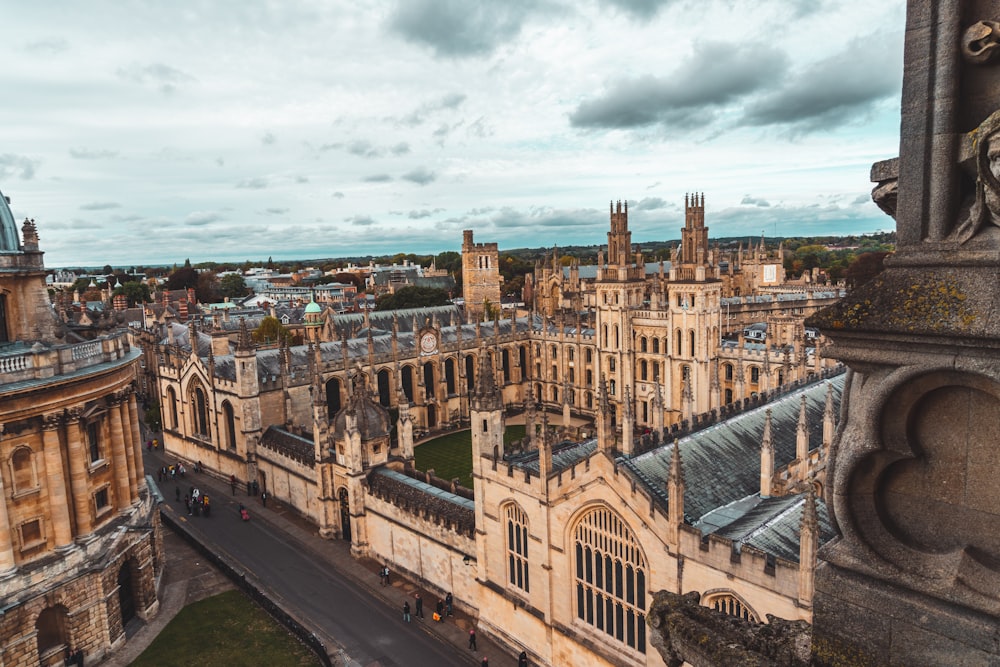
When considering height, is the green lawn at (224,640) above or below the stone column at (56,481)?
below

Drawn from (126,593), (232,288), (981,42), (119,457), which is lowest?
(126,593)

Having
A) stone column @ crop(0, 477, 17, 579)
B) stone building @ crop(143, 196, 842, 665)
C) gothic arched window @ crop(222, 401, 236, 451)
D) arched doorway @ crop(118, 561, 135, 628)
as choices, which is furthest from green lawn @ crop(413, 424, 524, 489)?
stone column @ crop(0, 477, 17, 579)

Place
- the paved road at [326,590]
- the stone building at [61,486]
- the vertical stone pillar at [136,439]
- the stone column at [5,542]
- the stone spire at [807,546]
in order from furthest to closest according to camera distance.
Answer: the vertical stone pillar at [136,439]
the paved road at [326,590]
the stone building at [61,486]
the stone column at [5,542]
the stone spire at [807,546]

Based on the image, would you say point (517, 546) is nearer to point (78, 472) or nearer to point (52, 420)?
point (78, 472)

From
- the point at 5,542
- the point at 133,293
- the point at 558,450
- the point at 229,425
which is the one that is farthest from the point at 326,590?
the point at 133,293

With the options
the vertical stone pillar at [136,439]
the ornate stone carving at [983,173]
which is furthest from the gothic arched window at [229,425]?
the ornate stone carving at [983,173]

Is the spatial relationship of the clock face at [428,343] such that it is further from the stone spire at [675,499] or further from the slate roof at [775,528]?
the stone spire at [675,499]
